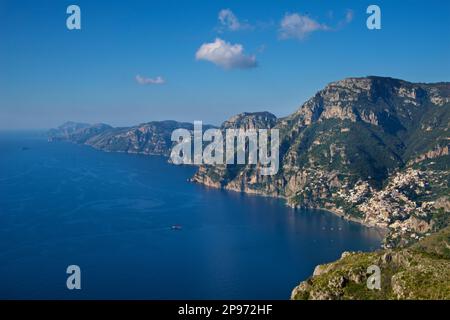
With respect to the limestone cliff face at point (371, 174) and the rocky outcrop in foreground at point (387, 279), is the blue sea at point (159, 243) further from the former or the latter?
the rocky outcrop in foreground at point (387, 279)

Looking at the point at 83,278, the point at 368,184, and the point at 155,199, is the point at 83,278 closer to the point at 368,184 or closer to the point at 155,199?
the point at 155,199

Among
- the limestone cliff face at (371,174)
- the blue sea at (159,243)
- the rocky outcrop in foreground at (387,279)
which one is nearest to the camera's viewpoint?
the rocky outcrop in foreground at (387,279)

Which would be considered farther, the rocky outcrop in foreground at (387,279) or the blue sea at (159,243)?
the blue sea at (159,243)

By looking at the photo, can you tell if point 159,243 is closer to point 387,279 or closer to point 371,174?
point 387,279

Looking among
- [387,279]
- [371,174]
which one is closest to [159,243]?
[387,279]

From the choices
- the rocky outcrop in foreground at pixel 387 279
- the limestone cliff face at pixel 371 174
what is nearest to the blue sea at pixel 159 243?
the limestone cliff face at pixel 371 174

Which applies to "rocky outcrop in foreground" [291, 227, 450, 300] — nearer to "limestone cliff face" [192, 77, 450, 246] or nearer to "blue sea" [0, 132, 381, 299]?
"blue sea" [0, 132, 381, 299]

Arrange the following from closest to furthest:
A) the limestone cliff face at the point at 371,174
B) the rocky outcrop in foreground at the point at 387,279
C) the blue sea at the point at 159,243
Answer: the rocky outcrop in foreground at the point at 387,279 < the blue sea at the point at 159,243 < the limestone cliff face at the point at 371,174

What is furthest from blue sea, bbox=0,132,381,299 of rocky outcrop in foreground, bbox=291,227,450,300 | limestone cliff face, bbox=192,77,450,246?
rocky outcrop in foreground, bbox=291,227,450,300
